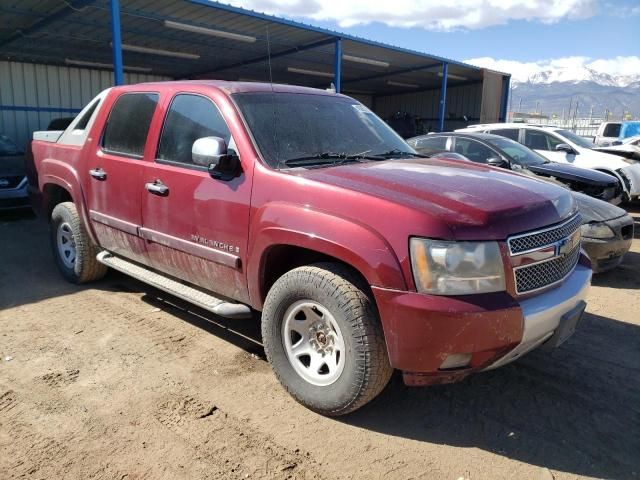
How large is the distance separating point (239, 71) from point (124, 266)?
633 inches

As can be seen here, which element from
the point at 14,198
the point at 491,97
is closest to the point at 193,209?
the point at 14,198

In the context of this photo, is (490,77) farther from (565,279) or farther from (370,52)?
(565,279)

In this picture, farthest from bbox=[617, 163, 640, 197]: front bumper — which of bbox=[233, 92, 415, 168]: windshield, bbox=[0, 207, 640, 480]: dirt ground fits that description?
bbox=[233, 92, 415, 168]: windshield

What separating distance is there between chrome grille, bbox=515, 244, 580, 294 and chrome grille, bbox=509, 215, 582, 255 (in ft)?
0.33

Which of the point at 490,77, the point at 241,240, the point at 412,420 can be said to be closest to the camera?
the point at 412,420

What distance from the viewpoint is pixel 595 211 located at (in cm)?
575

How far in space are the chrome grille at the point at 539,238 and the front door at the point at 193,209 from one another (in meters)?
1.55

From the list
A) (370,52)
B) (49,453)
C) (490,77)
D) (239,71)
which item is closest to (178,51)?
(239,71)

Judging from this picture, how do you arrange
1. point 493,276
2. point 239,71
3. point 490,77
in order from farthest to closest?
1. point 490,77
2. point 239,71
3. point 493,276

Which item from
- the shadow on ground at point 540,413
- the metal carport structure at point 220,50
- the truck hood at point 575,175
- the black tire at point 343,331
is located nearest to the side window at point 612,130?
the metal carport structure at point 220,50

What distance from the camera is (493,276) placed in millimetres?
2502

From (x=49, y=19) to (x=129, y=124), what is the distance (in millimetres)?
9391

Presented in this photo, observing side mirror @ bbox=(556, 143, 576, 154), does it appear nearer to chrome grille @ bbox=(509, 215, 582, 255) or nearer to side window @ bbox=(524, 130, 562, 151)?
side window @ bbox=(524, 130, 562, 151)

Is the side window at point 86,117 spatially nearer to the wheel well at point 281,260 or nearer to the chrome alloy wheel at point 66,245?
the chrome alloy wheel at point 66,245
